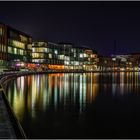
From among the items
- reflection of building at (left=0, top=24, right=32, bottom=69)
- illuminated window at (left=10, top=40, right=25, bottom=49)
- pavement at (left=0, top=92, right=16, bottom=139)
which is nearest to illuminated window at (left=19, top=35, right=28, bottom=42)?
reflection of building at (left=0, top=24, right=32, bottom=69)

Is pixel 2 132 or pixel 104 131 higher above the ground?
pixel 2 132

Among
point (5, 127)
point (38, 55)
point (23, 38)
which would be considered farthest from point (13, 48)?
point (5, 127)

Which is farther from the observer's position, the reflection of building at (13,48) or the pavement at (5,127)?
the reflection of building at (13,48)

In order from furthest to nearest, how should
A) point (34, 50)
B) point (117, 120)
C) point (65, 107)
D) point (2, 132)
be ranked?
point (34, 50) → point (65, 107) → point (117, 120) → point (2, 132)

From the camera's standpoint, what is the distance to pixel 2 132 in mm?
18156

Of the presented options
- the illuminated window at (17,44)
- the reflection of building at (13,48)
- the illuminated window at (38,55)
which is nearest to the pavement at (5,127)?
the reflection of building at (13,48)

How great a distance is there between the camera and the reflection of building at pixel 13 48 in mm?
119375

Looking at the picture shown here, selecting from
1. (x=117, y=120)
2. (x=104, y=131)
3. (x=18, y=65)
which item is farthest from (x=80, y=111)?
(x=18, y=65)

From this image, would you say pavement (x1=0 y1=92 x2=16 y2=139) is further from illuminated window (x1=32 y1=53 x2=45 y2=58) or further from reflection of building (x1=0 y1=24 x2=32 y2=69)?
illuminated window (x1=32 y1=53 x2=45 y2=58)

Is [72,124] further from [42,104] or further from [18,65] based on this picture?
[18,65]

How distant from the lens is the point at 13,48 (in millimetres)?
134750

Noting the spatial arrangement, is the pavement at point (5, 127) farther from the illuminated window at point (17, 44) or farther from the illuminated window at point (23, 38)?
the illuminated window at point (23, 38)

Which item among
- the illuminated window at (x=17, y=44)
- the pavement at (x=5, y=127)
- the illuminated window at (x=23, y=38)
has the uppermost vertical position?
the illuminated window at (x=23, y=38)

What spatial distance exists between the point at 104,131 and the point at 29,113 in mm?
9732
